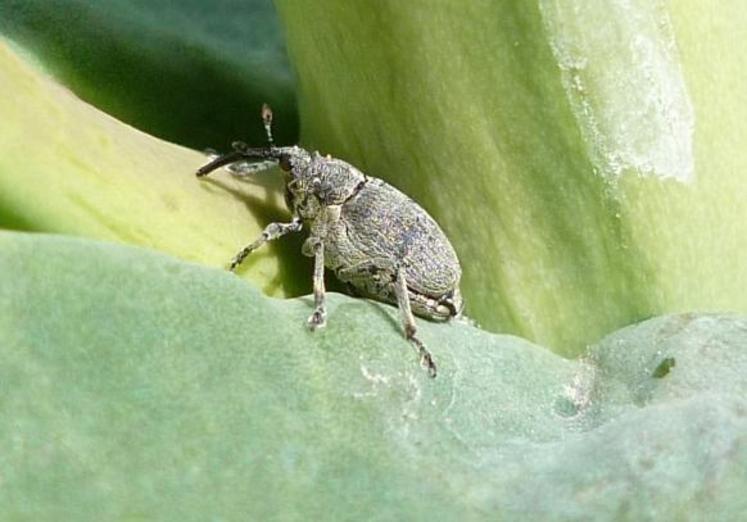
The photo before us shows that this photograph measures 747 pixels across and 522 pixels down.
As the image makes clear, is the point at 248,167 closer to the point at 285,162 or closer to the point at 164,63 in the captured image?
the point at 285,162

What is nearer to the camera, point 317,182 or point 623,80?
point 623,80

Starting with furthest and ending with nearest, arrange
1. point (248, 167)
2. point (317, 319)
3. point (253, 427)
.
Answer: point (248, 167), point (317, 319), point (253, 427)

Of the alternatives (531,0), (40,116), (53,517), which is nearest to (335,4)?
(531,0)

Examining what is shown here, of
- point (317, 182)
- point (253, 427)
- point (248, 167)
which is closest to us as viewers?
point (253, 427)

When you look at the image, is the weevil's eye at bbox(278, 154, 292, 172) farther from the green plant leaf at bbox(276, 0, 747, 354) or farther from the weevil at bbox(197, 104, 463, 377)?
the green plant leaf at bbox(276, 0, 747, 354)

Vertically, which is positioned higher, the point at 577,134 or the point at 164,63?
the point at 577,134

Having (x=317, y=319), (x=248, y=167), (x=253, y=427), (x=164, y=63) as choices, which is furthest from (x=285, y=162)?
(x=253, y=427)

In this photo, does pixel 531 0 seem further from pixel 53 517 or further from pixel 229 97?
pixel 53 517

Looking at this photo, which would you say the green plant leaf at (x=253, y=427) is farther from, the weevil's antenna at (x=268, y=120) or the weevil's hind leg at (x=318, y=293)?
the weevil's antenna at (x=268, y=120)
